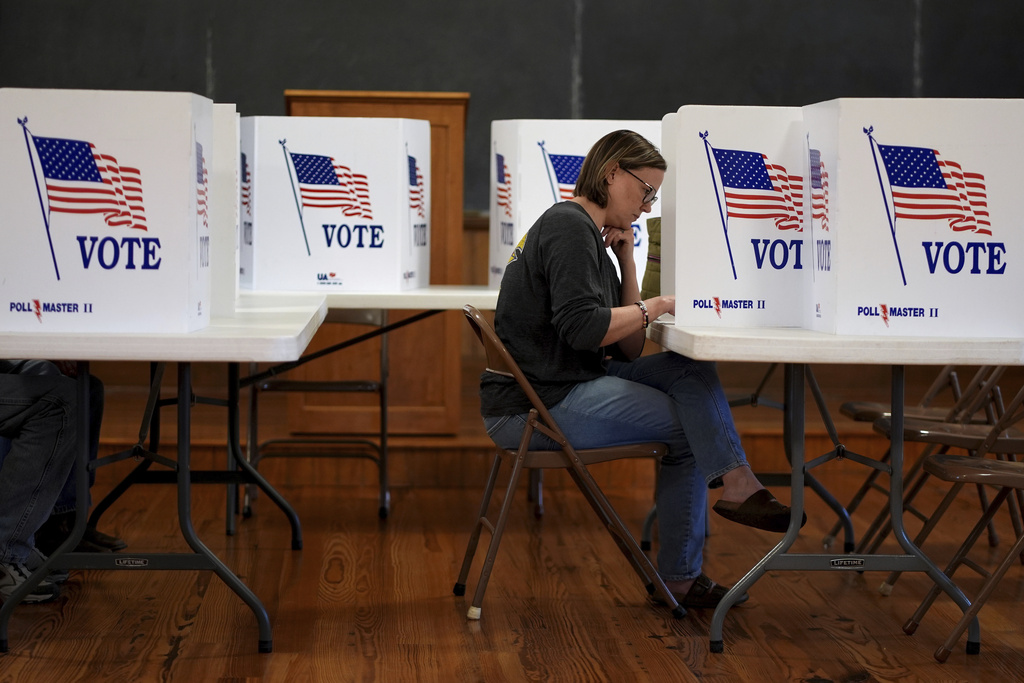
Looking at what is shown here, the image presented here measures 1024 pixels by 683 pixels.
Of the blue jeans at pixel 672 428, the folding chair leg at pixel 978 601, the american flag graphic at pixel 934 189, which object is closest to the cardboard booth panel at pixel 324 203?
Result: the blue jeans at pixel 672 428

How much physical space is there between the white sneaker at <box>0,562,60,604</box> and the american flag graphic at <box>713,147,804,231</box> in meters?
1.76

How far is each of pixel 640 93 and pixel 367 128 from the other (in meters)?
2.41

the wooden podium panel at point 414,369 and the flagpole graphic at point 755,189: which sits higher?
the flagpole graphic at point 755,189

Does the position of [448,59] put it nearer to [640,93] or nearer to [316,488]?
[640,93]

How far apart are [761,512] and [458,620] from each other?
0.73 m

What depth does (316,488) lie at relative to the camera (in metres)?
3.76

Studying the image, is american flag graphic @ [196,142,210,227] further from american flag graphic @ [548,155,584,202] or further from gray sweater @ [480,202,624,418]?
american flag graphic @ [548,155,584,202]

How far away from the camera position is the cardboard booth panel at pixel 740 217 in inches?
84.0

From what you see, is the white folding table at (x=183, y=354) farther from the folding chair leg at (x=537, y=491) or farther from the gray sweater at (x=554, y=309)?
the folding chair leg at (x=537, y=491)

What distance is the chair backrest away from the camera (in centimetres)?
220

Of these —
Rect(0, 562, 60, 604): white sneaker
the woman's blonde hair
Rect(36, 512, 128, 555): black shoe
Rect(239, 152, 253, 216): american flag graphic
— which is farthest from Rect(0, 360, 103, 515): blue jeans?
the woman's blonde hair

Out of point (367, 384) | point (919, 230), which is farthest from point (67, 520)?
point (919, 230)

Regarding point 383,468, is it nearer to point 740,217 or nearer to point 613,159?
point 613,159

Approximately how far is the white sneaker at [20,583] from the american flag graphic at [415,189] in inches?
57.0
